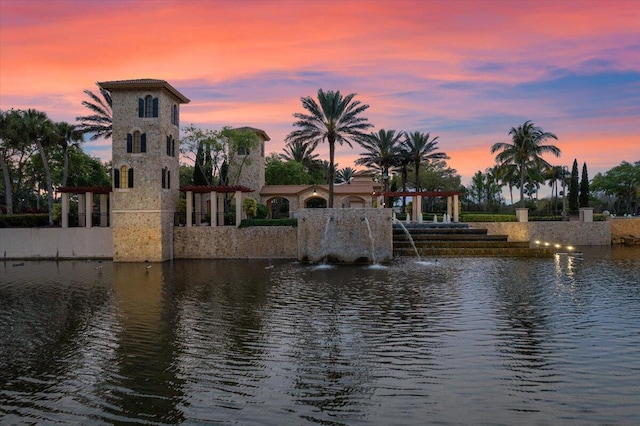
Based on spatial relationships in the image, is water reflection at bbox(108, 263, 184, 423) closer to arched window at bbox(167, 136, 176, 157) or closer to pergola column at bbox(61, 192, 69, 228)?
arched window at bbox(167, 136, 176, 157)

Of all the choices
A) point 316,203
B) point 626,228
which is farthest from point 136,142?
point 626,228

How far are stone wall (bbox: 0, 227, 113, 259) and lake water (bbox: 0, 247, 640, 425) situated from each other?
12843 millimetres

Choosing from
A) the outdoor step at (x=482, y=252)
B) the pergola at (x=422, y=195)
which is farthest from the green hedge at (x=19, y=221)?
the outdoor step at (x=482, y=252)

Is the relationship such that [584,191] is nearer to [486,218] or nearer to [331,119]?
[486,218]

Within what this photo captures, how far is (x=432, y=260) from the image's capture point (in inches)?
1164

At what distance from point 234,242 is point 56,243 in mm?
11949

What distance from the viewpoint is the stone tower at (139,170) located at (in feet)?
106

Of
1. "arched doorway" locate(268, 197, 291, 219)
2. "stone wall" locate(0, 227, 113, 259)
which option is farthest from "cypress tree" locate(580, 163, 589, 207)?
"stone wall" locate(0, 227, 113, 259)

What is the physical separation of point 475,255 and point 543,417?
2462cm

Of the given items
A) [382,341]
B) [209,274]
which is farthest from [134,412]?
[209,274]

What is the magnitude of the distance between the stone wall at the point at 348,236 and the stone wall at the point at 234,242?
318cm

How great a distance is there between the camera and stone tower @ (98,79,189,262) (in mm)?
32438

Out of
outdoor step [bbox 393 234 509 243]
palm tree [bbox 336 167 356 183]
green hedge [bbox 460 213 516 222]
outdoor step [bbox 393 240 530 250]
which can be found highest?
palm tree [bbox 336 167 356 183]

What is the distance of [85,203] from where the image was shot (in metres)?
36.2
